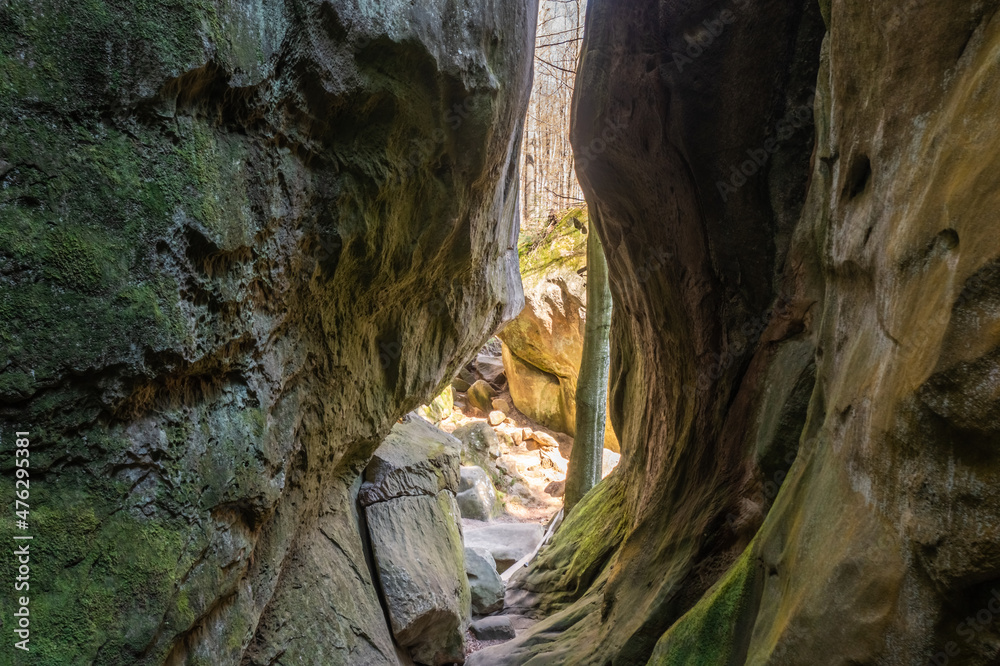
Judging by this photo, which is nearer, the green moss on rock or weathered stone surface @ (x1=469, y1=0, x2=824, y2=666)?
the green moss on rock

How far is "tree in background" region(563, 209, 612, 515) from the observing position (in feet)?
33.2

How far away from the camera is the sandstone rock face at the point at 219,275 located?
2113 mm

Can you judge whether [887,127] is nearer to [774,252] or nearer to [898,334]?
[898,334]

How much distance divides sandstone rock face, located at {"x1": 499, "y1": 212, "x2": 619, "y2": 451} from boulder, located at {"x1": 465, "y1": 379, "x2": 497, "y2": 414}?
1.85m

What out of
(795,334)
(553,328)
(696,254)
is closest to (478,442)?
(553,328)

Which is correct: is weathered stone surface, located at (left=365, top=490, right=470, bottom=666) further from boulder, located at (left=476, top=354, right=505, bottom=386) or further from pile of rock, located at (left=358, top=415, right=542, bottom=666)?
boulder, located at (left=476, top=354, right=505, bottom=386)

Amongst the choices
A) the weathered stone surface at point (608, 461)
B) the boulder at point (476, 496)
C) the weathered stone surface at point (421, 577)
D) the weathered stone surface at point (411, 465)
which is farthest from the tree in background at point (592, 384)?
the weathered stone surface at point (608, 461)

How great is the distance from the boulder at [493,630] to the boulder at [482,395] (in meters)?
13.0

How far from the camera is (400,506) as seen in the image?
5.95 meters

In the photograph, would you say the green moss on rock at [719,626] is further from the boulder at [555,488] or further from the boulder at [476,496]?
the boulder at [555,488]

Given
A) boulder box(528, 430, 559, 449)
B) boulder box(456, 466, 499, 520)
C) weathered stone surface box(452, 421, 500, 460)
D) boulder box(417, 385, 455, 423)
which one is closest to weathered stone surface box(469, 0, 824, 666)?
boulder box(456, 466, 499, 520)

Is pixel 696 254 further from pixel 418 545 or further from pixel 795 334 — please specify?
pixel 418 545

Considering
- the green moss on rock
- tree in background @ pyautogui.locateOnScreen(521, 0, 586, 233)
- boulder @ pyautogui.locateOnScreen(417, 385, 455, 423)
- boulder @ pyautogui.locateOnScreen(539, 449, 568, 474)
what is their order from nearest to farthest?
the green moss on rock, tree in background @ pyautogui.locateOnScreen(521, 0, 586, 233), boulder @ pyautogui.locateOnScreen(417, 385, 455, 423), boulder @ pyautogui.locateOnScreen(539, 449, 568, 474)

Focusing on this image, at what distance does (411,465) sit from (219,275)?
3.96m
